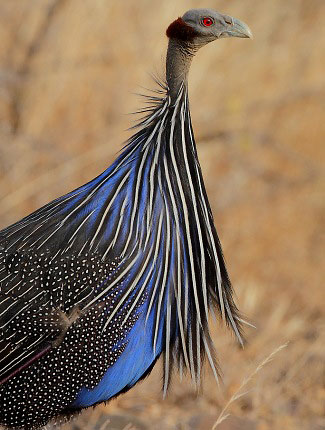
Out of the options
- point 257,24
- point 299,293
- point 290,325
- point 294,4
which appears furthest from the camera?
point 294,4

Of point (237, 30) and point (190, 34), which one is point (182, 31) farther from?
point (237, 30)

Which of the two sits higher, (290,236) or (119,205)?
Answer: (119,205)

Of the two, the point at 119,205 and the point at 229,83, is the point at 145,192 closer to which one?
the point at 119,205

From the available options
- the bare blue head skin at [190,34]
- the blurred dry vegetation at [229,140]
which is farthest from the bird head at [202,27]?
the blurred dry vegetation at [229,140]

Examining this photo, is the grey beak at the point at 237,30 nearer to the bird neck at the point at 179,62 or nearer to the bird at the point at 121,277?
the bird at the point at 121,277

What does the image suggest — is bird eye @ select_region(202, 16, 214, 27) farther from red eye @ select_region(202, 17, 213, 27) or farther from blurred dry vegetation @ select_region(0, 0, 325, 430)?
blurred dry vegetation @ select_region(0, 0, 325, 430)

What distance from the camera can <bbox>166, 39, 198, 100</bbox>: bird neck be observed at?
9.98 ft

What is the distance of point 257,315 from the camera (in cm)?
587

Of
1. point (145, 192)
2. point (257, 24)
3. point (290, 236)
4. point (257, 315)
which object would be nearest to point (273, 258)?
point (290, 236)

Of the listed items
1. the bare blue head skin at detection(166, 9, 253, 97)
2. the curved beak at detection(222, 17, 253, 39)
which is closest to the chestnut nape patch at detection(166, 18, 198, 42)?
the bare blue head skin at detection(166, 9, 253, 97)

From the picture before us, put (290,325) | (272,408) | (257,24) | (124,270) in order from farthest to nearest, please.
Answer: (257,24)
(290,325)
(272,408)
(124,270)

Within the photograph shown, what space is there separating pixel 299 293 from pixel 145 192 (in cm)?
362

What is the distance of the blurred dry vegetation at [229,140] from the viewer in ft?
15.4

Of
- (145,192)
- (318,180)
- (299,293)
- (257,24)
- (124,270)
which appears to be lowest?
(299,293)
